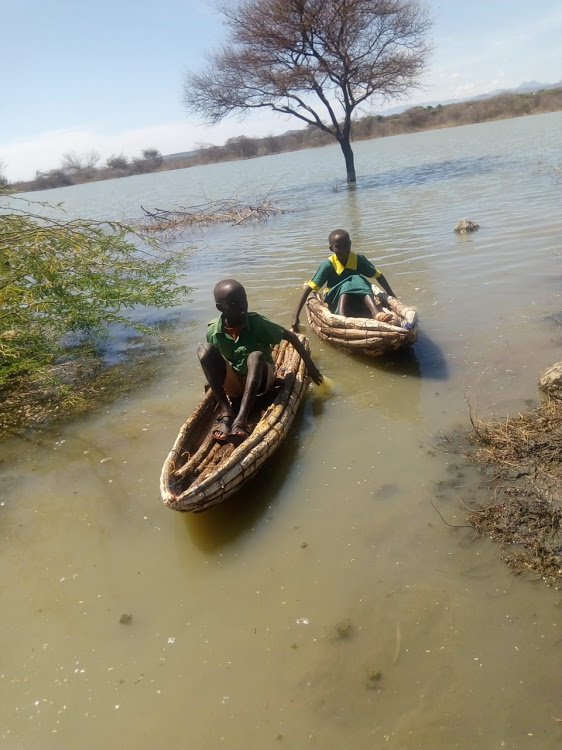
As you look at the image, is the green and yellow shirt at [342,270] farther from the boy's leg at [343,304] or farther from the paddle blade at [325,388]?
the paddle blade at [325,388]

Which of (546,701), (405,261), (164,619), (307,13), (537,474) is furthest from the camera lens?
(307,13)

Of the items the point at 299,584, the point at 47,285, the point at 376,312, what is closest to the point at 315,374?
the point at 376,312

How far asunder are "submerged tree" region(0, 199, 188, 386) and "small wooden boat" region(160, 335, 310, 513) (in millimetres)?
2115

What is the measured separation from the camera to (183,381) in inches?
240

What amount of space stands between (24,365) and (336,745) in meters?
4.67

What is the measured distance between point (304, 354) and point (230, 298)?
109 cm

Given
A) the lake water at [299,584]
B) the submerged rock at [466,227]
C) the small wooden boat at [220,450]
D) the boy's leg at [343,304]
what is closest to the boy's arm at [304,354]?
the small wooden boat at [220,450]

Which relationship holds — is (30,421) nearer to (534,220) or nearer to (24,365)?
(24,365)

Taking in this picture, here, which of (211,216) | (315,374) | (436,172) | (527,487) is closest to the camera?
(527,487)

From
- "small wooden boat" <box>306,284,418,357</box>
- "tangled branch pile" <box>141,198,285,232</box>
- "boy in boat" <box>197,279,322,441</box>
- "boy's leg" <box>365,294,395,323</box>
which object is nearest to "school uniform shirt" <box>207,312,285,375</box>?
"boy in boat" <box>197,279,322,441</box>

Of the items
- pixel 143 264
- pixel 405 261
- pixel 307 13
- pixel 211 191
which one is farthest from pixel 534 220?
pixel 211 191

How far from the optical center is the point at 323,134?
4688cm

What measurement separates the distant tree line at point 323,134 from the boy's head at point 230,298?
41.4 m

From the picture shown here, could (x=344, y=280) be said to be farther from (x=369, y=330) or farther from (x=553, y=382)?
(x=553, y=382)
